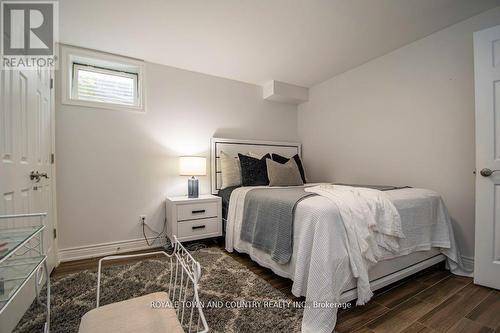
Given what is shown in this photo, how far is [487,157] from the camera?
1.81 metres

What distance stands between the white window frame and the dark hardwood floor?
1775 millimetres

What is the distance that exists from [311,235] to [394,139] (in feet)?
6.44

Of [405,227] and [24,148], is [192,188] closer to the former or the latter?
[24,148]

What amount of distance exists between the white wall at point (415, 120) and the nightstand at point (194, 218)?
190cm

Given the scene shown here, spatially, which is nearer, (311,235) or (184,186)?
(311,235)

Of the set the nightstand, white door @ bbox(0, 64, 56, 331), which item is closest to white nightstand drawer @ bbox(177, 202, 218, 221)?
the nightstand

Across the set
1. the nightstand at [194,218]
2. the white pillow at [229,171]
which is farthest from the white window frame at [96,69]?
the nightstand at [194,218]

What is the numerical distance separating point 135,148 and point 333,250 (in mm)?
2453

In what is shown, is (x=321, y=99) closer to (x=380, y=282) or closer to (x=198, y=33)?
(x=198, y=33)

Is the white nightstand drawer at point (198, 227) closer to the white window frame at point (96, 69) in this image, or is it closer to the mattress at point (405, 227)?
the mattress at point (405, 227)

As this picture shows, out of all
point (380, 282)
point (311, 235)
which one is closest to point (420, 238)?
point (380, 282)

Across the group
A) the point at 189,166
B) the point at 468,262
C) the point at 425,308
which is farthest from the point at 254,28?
the point at 468,262

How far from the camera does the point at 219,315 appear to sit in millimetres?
1428

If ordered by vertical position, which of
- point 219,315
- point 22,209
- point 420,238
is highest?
point 22,209
